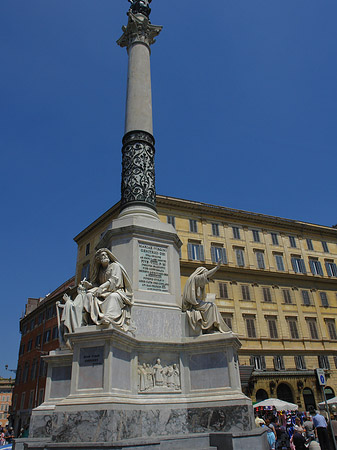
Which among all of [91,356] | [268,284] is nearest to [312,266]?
[268,284]

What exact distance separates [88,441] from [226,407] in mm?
3018

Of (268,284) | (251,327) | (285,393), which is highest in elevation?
(268,284)

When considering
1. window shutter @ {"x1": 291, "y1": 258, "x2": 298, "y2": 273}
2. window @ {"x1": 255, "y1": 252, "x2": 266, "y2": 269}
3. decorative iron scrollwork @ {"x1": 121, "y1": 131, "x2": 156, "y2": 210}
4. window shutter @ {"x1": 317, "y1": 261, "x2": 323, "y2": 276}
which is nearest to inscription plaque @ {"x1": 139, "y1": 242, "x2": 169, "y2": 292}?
decorative iron scrollwork @ {"x1": 121, "y1": 131, "x2": 156, "y2": 210}

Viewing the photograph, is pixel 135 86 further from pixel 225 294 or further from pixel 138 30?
pixel 225 294

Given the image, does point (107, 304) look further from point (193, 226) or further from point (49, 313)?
point (49, 313)

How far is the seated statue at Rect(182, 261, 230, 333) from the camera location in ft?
31.3

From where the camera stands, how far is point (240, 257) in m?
43.2

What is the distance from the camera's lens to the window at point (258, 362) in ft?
122

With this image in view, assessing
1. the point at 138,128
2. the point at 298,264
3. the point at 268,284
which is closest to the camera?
the point at 138,128

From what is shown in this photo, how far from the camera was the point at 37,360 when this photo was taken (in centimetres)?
5059

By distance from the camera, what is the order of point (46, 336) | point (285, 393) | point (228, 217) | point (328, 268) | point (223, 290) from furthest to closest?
point (46, 336) → point (328, 268) → point (228, 217) → point (223, 290) → point (285, 393)

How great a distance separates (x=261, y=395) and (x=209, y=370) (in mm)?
31765

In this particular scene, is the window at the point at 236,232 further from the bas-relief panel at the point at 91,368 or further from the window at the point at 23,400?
the bas-relief panel at the point at 91,368

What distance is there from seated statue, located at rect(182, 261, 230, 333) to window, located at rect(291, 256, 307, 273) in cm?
3796
